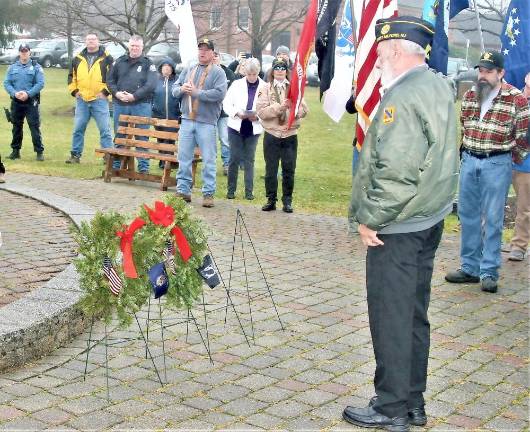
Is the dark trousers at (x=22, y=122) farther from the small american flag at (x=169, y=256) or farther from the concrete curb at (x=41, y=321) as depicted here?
the small american flag at (x=169, y=256)

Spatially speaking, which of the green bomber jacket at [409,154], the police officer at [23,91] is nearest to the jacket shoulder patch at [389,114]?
the green bomber jacket at [409,154]

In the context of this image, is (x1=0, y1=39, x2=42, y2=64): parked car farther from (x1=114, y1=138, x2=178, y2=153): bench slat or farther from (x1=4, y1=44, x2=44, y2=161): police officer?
(x1=114, y1=138, x2=178, y2=153): bench slat

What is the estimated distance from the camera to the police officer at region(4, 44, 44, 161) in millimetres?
15898

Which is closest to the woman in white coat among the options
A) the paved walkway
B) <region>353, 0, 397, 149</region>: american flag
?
<region>353, 0, 397, 149</region>: american flag

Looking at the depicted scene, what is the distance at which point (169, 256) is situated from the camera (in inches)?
211

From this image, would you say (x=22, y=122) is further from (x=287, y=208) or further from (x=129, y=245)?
(x=129, y=245)

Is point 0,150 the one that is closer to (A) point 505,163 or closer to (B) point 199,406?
(A) point 505,163

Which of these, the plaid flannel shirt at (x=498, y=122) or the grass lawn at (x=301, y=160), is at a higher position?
the plaid flannel shirt at (x=498, y=122)

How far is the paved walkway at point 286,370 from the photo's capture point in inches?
188

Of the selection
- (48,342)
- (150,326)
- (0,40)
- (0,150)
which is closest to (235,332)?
(150,326)

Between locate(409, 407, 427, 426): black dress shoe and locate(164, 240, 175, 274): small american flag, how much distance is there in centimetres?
164

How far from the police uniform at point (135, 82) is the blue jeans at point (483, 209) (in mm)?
6924

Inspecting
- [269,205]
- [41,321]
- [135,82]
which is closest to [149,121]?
[135,82]

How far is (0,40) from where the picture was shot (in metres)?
41.4
